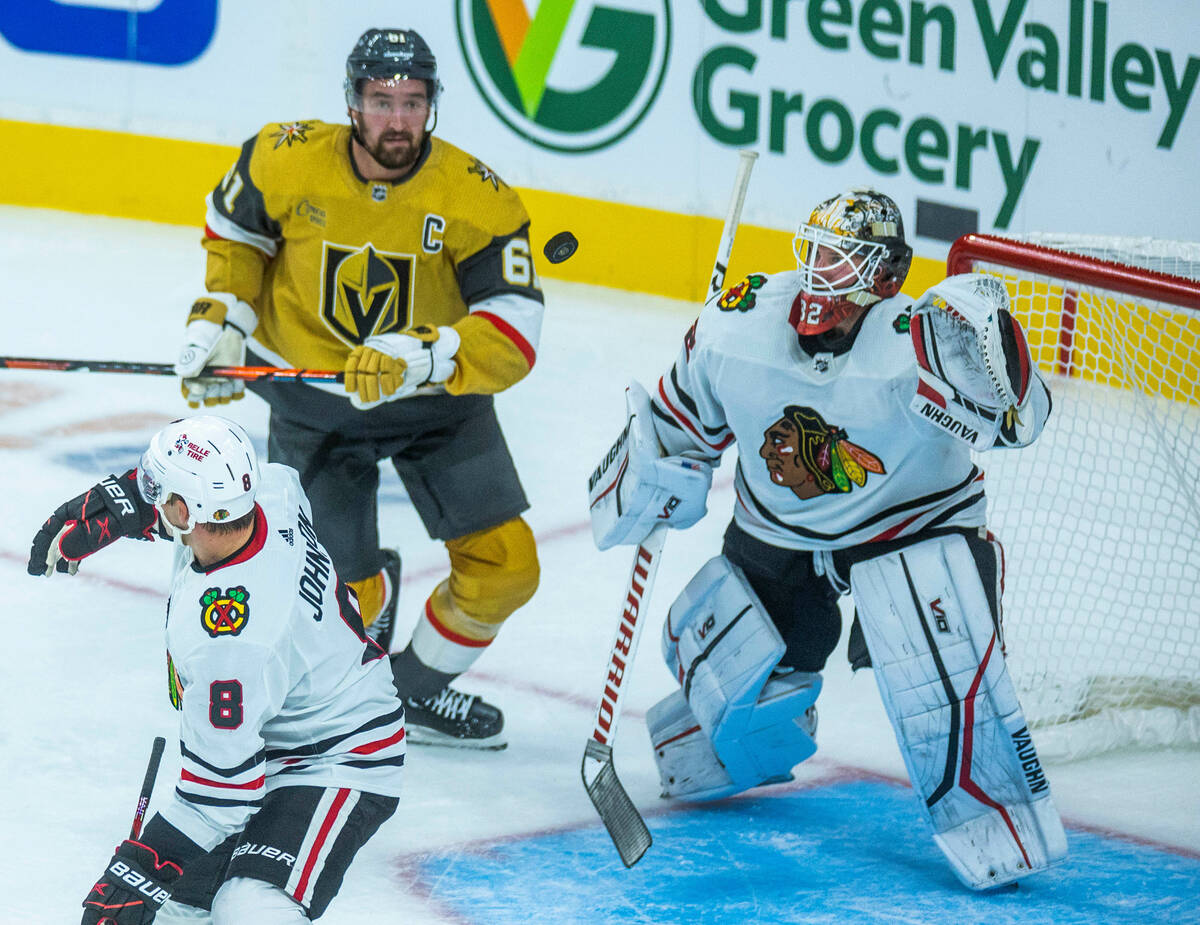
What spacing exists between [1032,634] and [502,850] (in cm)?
150

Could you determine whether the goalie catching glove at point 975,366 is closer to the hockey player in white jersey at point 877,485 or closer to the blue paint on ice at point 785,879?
the hockey player in white jersey at point 877,485

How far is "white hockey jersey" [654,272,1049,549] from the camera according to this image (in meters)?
2.73

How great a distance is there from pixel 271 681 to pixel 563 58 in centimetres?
395

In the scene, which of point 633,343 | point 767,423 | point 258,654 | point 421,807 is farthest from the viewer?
point 633,343

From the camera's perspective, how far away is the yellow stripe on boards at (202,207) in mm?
5852

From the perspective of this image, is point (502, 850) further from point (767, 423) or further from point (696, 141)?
point (696, 141)

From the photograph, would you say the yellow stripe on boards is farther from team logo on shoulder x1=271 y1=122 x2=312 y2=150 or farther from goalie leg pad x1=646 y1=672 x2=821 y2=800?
goalie leg pad x1=646 y1=672 x2=821 y2=800

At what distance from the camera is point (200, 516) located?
2105mm

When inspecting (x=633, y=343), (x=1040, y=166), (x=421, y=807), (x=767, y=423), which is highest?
(x=1040, y=166)

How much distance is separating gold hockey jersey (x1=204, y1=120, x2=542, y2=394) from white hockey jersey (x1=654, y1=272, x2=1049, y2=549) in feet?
1.21

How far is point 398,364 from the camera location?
2938mm

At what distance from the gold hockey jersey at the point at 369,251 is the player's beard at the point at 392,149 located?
37 millimetres

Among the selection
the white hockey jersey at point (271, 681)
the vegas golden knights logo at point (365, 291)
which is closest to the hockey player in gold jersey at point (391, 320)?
the vegas golden knights logo at point (365, 291)

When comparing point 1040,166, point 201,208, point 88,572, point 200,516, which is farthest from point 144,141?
point 200,516
